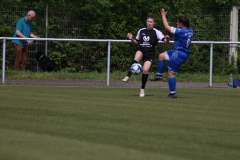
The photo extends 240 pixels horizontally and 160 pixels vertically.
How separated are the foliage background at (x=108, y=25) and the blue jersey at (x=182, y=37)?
6.86 meters

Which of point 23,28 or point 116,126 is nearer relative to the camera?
point 116,126

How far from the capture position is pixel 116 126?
11164 mm

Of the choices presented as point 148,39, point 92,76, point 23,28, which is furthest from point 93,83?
point 148,39

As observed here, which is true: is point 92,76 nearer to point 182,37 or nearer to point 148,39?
point 148,39

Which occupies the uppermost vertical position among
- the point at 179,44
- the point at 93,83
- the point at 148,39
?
the point at 148,39

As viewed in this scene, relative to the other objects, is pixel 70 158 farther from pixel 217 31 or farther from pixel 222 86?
pixel 217 31

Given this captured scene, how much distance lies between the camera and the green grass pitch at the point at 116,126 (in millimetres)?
8695

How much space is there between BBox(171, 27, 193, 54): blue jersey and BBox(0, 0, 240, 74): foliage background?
22.5ft

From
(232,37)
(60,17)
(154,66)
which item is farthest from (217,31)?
(60,17)

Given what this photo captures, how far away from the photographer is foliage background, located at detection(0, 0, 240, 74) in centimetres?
2517

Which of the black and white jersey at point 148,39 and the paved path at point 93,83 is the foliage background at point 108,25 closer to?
the paved path at point 93,83

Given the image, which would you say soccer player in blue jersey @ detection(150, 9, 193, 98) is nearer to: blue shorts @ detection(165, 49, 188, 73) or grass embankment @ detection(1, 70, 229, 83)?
blue shorts @ detection(165, 49, 188, 73)

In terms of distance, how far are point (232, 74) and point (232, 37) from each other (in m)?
3.54

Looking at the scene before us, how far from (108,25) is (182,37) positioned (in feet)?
33.4
